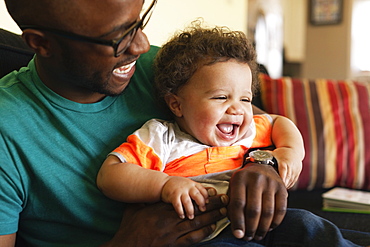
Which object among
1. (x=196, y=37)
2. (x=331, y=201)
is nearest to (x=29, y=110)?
(x=196, y=37)

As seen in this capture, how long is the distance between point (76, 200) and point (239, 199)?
46 centimetres

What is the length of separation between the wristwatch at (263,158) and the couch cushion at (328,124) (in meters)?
0.97

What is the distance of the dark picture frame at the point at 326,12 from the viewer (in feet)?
20.7

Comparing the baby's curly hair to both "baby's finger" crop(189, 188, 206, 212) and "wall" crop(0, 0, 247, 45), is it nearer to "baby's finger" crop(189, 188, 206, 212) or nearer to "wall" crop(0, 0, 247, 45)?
"baby's finger" crop(189, 188, 206, 212)

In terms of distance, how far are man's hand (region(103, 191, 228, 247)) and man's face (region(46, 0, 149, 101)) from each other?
1.22ft

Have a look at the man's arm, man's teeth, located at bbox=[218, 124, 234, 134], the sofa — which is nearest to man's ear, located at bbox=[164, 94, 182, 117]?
man's teeth, located at bbox=[218, 124, 234, 134]

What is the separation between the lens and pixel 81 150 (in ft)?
3.82

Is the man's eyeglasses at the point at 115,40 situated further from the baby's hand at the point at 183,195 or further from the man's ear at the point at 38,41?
the baby's hand at the point at 183,195

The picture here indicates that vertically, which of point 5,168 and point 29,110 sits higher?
point 29,110

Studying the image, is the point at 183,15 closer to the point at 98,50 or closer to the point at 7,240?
the point at 98,50

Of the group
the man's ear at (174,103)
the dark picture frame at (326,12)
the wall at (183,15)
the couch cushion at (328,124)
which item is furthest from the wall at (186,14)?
the dark picture frame at (326,12)

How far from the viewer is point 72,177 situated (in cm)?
114

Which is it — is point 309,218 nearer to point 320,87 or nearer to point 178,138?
point 178,138

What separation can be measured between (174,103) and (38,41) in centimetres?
42
